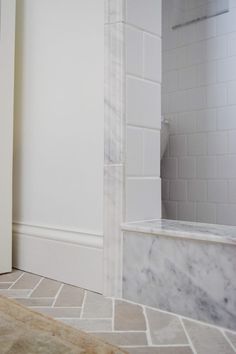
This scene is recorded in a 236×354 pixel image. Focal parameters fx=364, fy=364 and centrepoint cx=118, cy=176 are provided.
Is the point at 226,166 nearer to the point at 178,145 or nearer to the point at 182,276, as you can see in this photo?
the point at 178,145

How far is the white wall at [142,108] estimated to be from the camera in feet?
3.41

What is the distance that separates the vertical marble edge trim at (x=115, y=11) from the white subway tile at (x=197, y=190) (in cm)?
109

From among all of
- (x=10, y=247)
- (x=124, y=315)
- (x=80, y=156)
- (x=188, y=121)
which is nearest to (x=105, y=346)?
(x=124, y=315)

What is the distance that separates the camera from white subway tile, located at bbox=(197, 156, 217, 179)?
6.12 ft

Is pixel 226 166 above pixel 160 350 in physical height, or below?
above

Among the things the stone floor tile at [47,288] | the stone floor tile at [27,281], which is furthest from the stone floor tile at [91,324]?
the stone floor tile at [27,281]

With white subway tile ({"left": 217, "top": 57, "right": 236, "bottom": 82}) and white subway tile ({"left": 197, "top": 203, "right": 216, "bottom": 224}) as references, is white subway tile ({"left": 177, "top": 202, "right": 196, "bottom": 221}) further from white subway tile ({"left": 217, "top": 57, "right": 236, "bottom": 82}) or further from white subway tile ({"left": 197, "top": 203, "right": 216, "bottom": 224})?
white subway tile ({"left": 217, "top": 57, "right": 236, "bottom": 82})

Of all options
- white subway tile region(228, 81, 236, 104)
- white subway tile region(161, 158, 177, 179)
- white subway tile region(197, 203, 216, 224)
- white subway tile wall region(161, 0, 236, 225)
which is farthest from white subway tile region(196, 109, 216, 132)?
white subway tile region(197, 203, 216, 224)

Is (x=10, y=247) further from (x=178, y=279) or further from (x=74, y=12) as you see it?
(x=74, y=12)

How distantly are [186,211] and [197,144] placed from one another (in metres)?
0.37

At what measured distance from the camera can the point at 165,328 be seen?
0.83m

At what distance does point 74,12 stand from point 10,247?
0.84m

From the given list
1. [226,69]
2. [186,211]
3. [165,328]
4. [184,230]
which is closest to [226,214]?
[186,211]

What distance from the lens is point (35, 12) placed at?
4.42 feet
